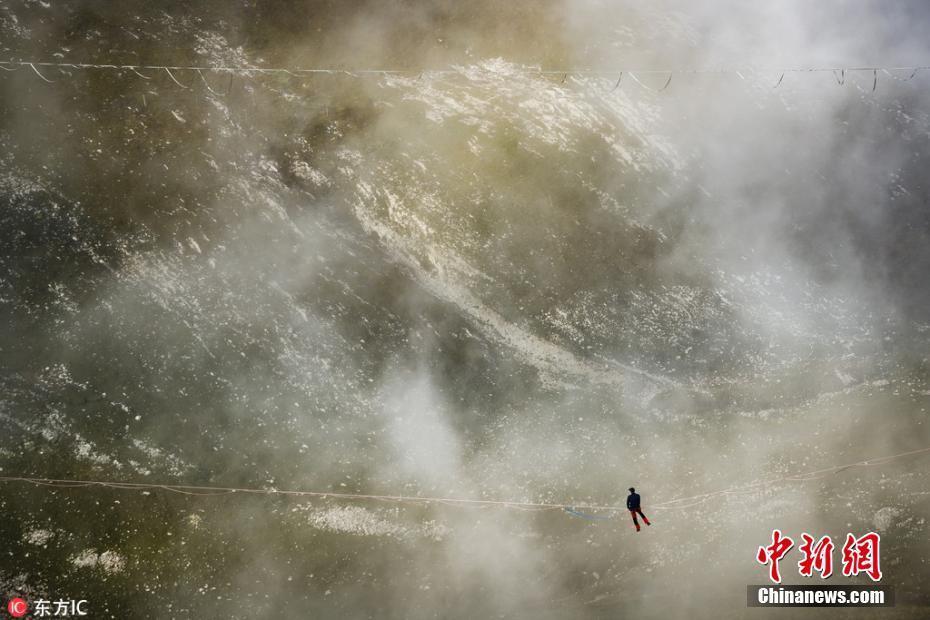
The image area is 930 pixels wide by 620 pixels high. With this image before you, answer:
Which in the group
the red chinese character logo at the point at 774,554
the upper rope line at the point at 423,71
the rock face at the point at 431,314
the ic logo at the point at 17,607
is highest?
the upper rope line at the point at 423,71

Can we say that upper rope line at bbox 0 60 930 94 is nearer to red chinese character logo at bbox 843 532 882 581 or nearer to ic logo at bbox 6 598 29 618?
ic logo at bbox 6 598 29 618

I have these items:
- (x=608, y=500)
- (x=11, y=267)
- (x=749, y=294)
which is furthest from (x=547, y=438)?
(x=11, y=267)

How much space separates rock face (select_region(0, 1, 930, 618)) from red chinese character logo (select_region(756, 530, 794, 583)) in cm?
34

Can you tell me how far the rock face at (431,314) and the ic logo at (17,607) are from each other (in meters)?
0.24

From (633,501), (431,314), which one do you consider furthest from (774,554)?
(431,314)

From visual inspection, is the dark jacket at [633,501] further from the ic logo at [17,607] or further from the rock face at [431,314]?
the ic logo at [17,607]

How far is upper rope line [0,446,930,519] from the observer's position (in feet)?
36.4

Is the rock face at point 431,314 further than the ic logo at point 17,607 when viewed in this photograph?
Yes

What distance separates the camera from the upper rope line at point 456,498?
11094 millimetres

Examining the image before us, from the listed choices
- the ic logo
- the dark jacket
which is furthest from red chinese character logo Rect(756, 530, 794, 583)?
the ic logo

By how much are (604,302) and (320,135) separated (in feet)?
32.9

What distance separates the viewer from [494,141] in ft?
52.4

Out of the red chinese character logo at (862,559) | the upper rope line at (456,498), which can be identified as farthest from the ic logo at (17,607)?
the red chinese character logo at (862,559)

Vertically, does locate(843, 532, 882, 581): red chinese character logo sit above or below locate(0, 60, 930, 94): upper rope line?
below
